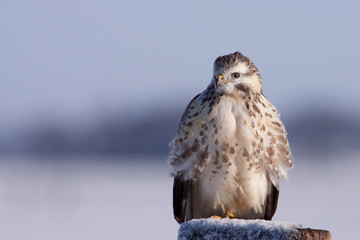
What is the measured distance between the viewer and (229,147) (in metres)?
5.85

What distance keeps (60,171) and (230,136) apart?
20613 millimetres

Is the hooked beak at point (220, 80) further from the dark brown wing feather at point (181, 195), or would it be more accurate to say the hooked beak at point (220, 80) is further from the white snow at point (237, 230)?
the white snow at point (237, 230)

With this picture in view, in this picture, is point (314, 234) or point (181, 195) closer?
point (314, 234)

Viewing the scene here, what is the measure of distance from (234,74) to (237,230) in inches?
75.8

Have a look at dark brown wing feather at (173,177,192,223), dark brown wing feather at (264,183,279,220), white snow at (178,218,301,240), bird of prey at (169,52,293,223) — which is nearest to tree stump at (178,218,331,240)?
white snow at (178,218,301,240)

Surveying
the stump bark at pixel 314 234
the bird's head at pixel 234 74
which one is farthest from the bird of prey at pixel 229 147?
the stump bark at pixel 314 234

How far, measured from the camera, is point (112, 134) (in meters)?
43.5

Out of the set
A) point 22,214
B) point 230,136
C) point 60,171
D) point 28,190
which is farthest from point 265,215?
point 60,171

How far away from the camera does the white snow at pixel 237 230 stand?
4172 millimetres

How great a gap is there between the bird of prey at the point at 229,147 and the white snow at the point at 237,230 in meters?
1.52

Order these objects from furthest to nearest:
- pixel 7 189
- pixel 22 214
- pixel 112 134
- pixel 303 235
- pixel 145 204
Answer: pixel 112 134, pixel 7 189, pixel 145 204, pixel 22 214, pixel 303 235

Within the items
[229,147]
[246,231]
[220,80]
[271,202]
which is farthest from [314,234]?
[271,202]

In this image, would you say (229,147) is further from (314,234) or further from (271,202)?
(314,234)

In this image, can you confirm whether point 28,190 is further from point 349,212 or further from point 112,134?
point 112,134
